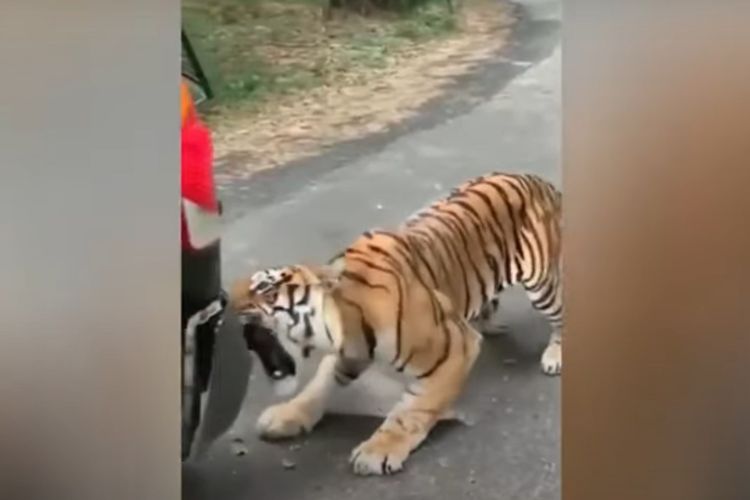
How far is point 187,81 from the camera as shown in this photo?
1.21m

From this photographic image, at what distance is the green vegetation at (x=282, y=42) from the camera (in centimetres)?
121

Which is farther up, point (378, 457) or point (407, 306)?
point (407, 306)

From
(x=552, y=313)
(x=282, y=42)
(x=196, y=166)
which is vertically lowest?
(x=552, y=313)

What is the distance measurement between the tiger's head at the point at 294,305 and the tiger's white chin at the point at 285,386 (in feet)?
0.09

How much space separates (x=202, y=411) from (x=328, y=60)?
1.19 feet

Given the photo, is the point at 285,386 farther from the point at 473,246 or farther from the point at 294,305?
the point at 473,246

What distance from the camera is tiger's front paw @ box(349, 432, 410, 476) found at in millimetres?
1197

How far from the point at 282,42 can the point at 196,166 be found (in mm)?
148

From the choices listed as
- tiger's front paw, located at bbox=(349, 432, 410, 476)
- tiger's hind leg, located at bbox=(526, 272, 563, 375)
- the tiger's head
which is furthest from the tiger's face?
tiger's hind leg, located at bbox=(526, 272, 563, 375)

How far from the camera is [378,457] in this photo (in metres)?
1.20

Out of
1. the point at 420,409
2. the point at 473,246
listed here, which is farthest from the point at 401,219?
the point at 420,409

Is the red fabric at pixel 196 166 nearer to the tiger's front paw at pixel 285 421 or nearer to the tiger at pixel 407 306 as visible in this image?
the tiger at pixel 407 306

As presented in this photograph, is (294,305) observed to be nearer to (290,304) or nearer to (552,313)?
(290,304)
